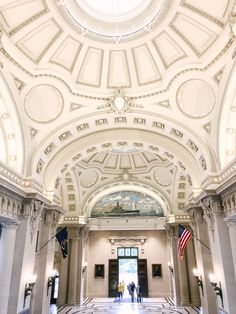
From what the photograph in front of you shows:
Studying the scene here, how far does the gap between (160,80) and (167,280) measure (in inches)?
766

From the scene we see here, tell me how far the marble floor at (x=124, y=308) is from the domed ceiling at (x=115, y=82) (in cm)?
902

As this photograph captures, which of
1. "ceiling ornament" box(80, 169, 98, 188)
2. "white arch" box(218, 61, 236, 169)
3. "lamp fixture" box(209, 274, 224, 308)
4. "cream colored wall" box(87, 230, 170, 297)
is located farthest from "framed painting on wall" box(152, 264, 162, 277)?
"white arch" box(218, 61, 236, 169)

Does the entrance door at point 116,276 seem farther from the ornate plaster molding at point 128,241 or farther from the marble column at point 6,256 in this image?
the marble column at point 6,256

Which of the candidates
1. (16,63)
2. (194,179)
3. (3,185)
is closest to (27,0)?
(16,63)

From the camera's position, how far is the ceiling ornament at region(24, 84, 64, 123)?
40.2ft

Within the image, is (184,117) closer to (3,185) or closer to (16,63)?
(16,63)

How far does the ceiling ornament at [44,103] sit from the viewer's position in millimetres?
12266

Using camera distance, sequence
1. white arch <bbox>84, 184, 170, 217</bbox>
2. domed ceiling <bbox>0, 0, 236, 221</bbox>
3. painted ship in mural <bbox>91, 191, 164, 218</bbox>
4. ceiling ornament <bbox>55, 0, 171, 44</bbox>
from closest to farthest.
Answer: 1. domed ceiling <bbox>0, 0, 236, 221</bbox>
2. ceiling ornament <bbox>55, 0, 171, 44</bbox>
3. white arch <bbox>84, 184, 170, 217</bbox>
4. painted ship in mural <bbox>91, 191, 164, 218</bbox>

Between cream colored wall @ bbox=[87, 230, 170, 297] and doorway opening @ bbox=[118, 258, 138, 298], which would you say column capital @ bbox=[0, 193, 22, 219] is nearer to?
cream colored wall @ bbox=[87, 230, 170, 297]

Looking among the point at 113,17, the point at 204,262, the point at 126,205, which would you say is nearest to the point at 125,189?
the point at 126,205

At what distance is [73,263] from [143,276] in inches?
301

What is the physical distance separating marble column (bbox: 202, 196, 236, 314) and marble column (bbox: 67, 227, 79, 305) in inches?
491

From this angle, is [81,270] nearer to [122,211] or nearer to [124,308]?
[124,308]

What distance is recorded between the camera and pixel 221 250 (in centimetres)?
1093
